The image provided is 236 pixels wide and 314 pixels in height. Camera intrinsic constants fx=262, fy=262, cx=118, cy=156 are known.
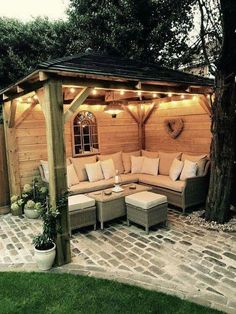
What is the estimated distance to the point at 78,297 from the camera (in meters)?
3.01

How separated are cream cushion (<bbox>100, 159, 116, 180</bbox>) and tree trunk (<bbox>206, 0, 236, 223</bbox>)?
8.85 feet

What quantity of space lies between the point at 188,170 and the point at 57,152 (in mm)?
3564

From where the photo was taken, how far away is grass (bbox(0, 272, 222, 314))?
2785mm

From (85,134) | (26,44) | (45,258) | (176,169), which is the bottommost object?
(45,258)

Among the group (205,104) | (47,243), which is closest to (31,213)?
(47,243)

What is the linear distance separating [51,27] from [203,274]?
34.1 feet

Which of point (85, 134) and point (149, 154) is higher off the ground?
point (85, 134)

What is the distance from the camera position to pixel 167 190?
20.5ft

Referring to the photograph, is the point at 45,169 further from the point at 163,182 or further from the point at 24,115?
the point at 163,182

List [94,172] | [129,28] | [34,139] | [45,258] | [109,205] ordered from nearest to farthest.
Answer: [45,258] < [109,205] < [34,139] < [94,172] < [129,28]

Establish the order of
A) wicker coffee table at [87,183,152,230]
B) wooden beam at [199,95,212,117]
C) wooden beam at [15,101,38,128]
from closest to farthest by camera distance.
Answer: wicker coffee table at [87,183,152,230] < wooden beam at [15,101,38,128] < wooden beam at [199,95,212,117]

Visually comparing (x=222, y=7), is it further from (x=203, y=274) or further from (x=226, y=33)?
(x=203, y=274)

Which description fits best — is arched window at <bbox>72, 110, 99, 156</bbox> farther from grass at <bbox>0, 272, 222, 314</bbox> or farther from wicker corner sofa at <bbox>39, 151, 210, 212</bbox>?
grass at <bbox>0, 272, 222, 314</bbox>

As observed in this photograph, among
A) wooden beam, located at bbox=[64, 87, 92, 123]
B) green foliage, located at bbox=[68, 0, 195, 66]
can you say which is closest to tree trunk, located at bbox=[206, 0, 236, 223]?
wooden beam, located at bbox=[64, 87, 92, 123]
